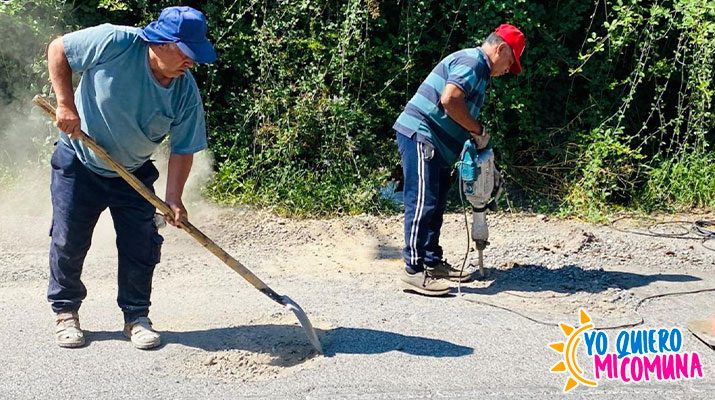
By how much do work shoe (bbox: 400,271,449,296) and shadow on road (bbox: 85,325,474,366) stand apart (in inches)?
30.7

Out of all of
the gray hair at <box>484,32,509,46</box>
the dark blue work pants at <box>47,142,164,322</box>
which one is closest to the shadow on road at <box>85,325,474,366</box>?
the dark blue work pants at <box>47,142,164,322</box>

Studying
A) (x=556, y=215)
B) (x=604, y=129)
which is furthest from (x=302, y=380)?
(x=604, y=129)

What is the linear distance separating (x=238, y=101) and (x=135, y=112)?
12.4 feet

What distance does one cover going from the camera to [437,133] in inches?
214

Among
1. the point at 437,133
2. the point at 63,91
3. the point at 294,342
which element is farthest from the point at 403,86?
the point at 63,91

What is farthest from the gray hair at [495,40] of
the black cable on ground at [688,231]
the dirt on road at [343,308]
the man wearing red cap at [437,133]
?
the black cable on ground at [688,231]

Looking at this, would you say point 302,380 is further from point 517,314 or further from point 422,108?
point 422,108

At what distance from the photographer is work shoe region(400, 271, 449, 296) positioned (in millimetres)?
5430

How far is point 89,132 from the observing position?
13.7 feet

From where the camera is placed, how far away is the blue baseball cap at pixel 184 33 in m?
3.96

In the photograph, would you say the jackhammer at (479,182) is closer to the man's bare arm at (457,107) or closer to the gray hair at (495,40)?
the man's bare arm at (457,107)

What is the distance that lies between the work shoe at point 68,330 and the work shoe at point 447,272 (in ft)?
7.83

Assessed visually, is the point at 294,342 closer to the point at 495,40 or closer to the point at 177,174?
the point at 177,174

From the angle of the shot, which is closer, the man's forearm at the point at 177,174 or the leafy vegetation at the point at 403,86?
the man's forearm at the point at 177,174
